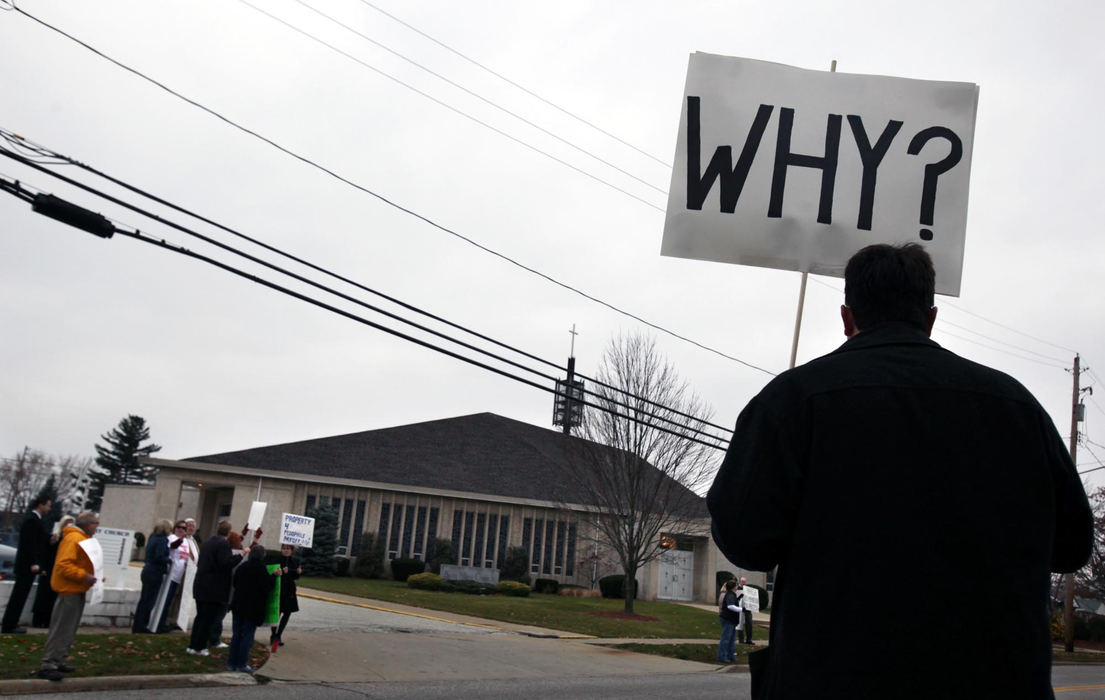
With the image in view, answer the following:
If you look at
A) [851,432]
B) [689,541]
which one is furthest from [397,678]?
[689,541]

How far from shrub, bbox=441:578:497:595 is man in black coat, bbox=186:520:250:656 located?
79.6 ft

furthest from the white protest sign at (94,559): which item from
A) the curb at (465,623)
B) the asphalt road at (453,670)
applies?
the curb at (465,623)

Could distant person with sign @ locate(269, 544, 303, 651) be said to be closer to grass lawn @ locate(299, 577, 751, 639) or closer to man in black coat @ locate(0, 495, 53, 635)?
man in black coat @ locate(0, 495, 53, 635)

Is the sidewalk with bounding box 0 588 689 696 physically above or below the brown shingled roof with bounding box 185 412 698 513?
below

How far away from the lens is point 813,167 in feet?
14.5

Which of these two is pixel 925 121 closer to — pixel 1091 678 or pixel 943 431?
pixel 943 431

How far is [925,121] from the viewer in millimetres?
4496

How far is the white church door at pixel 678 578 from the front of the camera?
45625mm

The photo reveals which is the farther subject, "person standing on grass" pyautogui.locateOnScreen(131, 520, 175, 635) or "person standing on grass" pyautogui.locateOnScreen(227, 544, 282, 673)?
"person standing on grass" pyautogui.locateOnScreen(131, 520, 175, 635)

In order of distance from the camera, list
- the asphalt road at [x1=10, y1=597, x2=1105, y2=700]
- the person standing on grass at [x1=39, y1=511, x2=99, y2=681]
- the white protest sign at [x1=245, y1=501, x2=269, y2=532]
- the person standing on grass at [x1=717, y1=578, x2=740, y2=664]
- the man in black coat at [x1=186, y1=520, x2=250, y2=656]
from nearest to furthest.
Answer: the person standing on grass at [x1=39, y1=511, x2=99, y2=681]
the asphalt road at [x1=10, y1=597, x2=1105, y2=700]
the man in black coat at [x1=186, y1=520, x2=250, y2=656]
the white protest sign at [x1=245, y1=501, x2=269, y2=532]
the person standing on grass at [x1=717, y1=578, x2=740, y2=664]

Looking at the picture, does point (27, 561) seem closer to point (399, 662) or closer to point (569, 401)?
point (399, 662)

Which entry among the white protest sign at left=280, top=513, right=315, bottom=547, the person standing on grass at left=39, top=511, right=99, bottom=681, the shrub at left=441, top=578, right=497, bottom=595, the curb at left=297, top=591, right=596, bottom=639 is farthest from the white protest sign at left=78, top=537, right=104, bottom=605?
the shrub at left=441, top=578, right=497, bottom=595

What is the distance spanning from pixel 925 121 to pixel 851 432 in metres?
3.07

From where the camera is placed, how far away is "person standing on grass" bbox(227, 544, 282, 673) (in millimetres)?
12336
